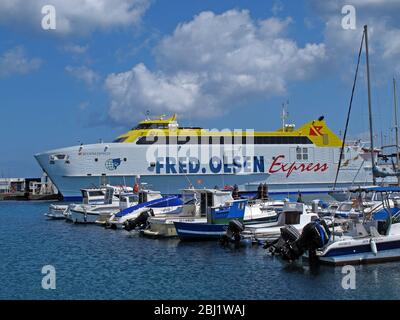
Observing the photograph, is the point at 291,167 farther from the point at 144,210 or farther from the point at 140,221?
the point at 140,221

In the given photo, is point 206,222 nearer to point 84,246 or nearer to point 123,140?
point 84,246

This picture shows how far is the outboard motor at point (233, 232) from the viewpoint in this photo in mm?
25487

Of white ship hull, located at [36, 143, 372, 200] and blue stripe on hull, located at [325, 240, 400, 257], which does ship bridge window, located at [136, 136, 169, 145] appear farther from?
blue stripe on hull, located at [325, 240, 400, 257]

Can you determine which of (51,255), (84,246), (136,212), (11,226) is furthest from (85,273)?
(11,226)

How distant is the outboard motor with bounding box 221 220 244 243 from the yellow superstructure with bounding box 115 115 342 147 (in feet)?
108

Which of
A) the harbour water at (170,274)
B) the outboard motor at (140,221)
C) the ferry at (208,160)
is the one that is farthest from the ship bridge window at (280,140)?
the harbour water at (170,274)

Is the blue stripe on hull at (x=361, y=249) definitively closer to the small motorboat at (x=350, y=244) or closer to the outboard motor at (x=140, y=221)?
the small motorboat at (x=350, y=244)

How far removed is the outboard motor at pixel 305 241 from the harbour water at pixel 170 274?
0.51m

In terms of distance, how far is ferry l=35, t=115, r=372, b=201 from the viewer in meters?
55.8

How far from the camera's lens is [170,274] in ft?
64.4

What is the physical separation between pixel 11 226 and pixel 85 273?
20.1 meters
